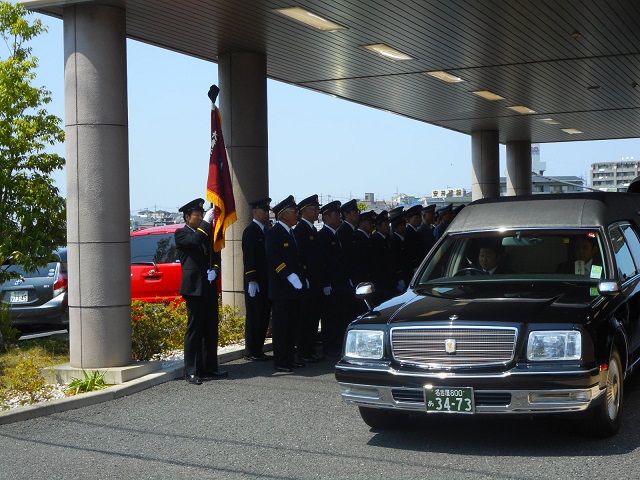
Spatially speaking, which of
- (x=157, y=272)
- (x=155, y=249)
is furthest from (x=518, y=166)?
(x=157, y=272)

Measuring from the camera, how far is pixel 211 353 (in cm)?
1052

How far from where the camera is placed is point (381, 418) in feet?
24.9

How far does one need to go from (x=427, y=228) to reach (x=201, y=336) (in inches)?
279

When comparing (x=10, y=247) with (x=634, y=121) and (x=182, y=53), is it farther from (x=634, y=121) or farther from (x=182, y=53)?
(x=634, y=121)

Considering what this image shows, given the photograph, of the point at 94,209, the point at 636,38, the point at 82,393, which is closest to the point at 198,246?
the point at 94,209

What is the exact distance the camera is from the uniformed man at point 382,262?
529 inches

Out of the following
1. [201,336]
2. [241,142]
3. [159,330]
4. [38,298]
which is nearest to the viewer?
[201,336]

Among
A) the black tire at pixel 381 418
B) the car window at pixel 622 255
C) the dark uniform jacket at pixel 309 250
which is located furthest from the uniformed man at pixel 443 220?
the black tire at pixel 381 418

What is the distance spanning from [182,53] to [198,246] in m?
4.80

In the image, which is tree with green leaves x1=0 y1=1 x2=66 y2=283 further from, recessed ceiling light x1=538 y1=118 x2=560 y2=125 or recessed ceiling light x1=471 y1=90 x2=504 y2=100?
recessed ceiling light x1=538 y1=118 x2=560 y2=125

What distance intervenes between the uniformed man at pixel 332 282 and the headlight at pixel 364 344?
15.5 feet

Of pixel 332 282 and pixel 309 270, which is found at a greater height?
pixel 309 270

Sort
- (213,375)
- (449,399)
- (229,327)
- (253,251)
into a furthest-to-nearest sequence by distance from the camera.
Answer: (229,327), (253,251), (213,375), (449,399)

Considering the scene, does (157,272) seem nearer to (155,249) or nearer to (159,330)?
(155,249)
